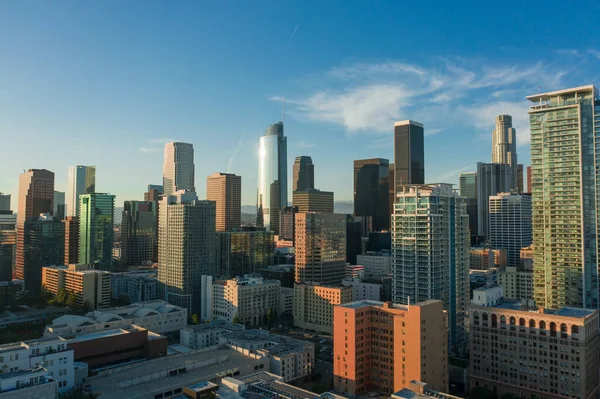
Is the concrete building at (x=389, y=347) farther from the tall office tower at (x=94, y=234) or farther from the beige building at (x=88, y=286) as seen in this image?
the tall office tower at (x=94, y=234)

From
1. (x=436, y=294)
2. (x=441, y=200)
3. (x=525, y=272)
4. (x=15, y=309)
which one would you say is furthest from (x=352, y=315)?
(x=15, y=309)

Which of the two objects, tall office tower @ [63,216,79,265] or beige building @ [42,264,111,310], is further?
tall office tower @ [63,216,79,265]

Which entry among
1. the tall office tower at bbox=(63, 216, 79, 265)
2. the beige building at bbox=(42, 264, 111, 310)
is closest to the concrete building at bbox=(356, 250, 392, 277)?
the beige building at bbox=(42, 264, 111, 310)

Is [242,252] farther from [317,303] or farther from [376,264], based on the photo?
[317,303]

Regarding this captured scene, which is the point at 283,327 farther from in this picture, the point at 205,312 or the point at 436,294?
the point at 436,294

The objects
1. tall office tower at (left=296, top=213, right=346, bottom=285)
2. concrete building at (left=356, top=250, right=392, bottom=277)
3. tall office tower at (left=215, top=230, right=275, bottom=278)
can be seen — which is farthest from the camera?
concrete building at (left=356, top=250, right=392, bottom=277)

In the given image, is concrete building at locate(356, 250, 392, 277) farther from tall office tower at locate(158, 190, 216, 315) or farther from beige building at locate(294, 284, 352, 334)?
tall office tower at locate(158, 190, 216, 315)
